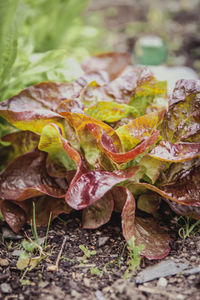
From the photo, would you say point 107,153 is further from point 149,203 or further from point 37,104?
point 37,104

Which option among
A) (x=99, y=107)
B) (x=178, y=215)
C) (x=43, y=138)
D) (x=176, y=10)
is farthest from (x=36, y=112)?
(x=176, y=10)

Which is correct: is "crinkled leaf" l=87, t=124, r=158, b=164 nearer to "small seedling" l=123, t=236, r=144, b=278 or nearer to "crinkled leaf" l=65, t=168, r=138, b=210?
"crinkled leaf" l=65, t=168, r=138, b=210

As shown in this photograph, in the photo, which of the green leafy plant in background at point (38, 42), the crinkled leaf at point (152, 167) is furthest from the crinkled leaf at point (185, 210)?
the green leafy plant in background at point (38, 42)

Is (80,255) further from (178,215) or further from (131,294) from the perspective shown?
(178,215)

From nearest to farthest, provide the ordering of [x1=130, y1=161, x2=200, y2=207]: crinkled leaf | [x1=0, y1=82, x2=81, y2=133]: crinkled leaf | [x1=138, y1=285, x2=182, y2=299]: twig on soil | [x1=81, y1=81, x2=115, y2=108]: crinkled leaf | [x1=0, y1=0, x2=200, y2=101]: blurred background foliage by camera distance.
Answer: [x1=138, y1=285, x2=182, y2=299]: twig on soil
[x1=130, y1=161, x2=200, y2=207]: crinkled leaf
[x1=0, y1=82, x2=81, y2=133]: crinkled leaf
[x1=81, y1=81, x2=115, y2=108]: crinkled leaf
[x1=0, y1=0, x2=200, y2=101]: blurred background foliage

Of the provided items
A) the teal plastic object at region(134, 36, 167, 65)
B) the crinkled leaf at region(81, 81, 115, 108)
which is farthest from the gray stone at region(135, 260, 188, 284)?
the teal plastic object at region(134, 36, 167, 65)
